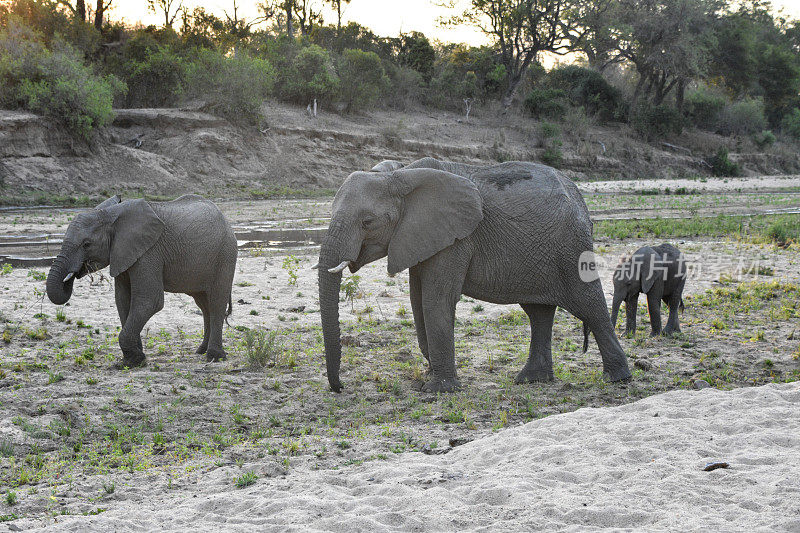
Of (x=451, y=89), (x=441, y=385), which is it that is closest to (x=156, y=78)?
(x=451, y=89)

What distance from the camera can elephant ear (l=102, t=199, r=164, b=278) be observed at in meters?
7.70

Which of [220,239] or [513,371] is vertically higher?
[220,239]

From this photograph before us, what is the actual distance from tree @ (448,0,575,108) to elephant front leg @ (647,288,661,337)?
37527mm

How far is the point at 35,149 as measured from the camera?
25828mm

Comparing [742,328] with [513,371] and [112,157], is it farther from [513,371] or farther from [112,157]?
[112,157]

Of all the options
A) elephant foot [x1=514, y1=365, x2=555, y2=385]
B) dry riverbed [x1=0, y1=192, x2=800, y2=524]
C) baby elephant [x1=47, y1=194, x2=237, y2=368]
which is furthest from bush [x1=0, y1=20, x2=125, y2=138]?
elephant foot [x1=514, y1=365, x2=555, y2=385]

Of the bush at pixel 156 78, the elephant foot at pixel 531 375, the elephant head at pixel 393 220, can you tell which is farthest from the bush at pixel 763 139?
the elephant head at pixel 393 220

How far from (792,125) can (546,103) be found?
22.4 meters

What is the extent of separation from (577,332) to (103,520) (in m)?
6.66

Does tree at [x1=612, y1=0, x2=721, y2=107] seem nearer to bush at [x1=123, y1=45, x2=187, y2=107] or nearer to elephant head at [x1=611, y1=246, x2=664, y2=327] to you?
bush at [x1=123, y1=45, x2=187, y2=107]

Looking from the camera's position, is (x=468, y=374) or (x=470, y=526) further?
(x=468, y=374)

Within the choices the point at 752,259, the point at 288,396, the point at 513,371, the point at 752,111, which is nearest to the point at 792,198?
the point at 752,259

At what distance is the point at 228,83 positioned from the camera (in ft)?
103

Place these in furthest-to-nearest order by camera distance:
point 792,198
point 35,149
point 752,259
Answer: point 792,198 → point 35,149 → point 752,259
